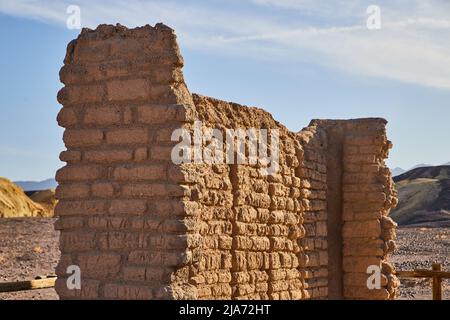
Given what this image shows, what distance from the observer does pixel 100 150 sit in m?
7.45

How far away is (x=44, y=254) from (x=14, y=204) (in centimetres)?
1657

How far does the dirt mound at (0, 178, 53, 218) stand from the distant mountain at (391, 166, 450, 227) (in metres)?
20.4

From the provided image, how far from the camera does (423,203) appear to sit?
52.9m

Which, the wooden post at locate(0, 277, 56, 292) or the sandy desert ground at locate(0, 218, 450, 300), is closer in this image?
the wooden post at locate(0, 277, 56, 292)

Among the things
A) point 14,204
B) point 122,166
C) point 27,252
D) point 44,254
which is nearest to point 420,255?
point 44,254

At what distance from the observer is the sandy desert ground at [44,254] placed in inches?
794

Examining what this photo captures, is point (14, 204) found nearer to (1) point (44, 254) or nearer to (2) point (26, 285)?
(1) point (44, 254)

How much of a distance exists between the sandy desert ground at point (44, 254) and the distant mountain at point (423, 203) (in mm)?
11082

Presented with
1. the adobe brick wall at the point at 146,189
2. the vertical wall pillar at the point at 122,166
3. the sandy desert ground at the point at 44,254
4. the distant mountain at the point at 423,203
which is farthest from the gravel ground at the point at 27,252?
the distant mountain at the point at 423,203

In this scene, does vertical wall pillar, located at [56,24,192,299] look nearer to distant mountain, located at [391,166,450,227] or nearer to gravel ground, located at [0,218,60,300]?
gravel ground, located at [0,218,60,300]

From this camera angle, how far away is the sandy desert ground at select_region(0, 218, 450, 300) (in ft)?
66.1

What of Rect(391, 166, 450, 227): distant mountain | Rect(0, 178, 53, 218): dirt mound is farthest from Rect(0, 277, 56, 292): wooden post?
Rect(391, 166, 450, 227): distant mountain

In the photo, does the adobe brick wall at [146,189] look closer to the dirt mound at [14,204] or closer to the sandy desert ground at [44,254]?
the sandy desert ground at [44,254]

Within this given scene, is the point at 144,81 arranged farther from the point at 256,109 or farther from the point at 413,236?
the point at 413,236
